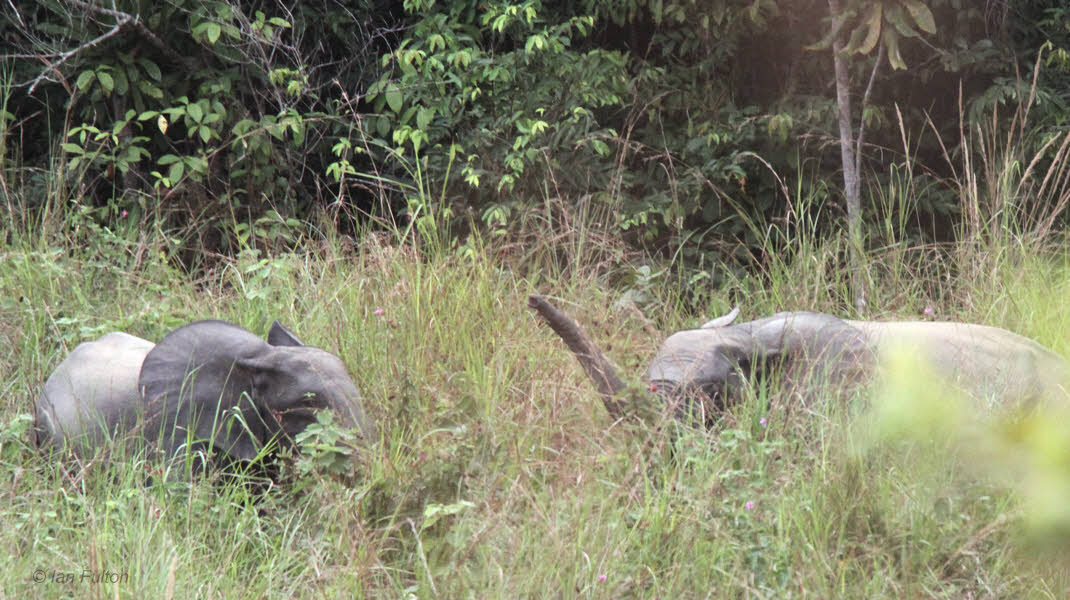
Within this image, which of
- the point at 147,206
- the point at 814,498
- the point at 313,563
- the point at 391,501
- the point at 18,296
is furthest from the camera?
the point at 147,206

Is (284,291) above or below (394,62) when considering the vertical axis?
below

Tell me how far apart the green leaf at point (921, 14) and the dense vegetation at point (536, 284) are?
0.02 m

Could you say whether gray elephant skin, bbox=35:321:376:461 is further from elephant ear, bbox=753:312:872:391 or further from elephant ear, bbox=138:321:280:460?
elephant ear, bbox=753:312:872:391

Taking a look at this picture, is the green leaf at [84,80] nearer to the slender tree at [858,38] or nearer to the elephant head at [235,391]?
the elephant head at [235,391]

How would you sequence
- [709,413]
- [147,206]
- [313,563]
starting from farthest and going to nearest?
1. [147,206]
2. [709,413]
3. [313,563]

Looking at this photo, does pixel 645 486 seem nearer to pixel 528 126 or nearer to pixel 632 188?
pixel 528 126

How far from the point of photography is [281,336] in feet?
11.7

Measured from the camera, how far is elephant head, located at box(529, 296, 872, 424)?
3150 millimetres

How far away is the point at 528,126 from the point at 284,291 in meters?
1.91

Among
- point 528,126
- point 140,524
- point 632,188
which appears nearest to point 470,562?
point 140,524

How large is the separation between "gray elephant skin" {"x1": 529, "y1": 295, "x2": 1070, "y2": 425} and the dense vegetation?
154 mm

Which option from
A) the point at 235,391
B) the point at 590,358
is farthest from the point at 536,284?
the point at 235,391

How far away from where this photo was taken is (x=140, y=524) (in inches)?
102

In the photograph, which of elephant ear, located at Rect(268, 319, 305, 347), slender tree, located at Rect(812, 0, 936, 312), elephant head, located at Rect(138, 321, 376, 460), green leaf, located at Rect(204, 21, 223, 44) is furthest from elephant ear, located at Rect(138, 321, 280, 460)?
green leaf, located at Rect(204, 21, 223, 44)
